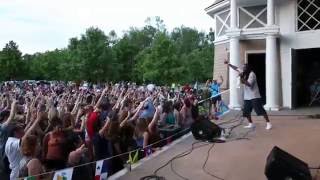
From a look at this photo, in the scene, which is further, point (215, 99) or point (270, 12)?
point (215, 99)

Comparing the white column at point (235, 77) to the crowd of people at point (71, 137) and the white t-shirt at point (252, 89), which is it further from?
the crowd of people at point (71, 137)

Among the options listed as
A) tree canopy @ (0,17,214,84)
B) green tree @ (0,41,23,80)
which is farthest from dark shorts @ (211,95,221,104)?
green tree @ (0,41,23,80)

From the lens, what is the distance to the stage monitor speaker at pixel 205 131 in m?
11.2

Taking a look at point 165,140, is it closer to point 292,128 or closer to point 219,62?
point 292,128

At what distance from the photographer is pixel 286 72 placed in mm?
18234

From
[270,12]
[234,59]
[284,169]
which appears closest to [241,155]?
[284,169]

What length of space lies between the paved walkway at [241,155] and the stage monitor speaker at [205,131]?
0.84 ft

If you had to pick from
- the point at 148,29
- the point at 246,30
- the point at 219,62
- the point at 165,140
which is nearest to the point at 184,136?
the point at 165,140

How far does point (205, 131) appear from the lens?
11.3m

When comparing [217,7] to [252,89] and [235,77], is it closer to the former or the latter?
[235,77]

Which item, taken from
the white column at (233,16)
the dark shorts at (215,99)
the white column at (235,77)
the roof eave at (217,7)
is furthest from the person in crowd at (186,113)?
the roof eave at (217,7)

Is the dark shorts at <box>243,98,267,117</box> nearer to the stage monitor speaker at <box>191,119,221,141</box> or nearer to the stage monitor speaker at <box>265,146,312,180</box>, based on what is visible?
the stage monitor speaker at <box>191,119,221,141</box>

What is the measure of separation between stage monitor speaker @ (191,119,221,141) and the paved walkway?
0.26 meters

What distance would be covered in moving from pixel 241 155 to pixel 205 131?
→ 6.57 feet
